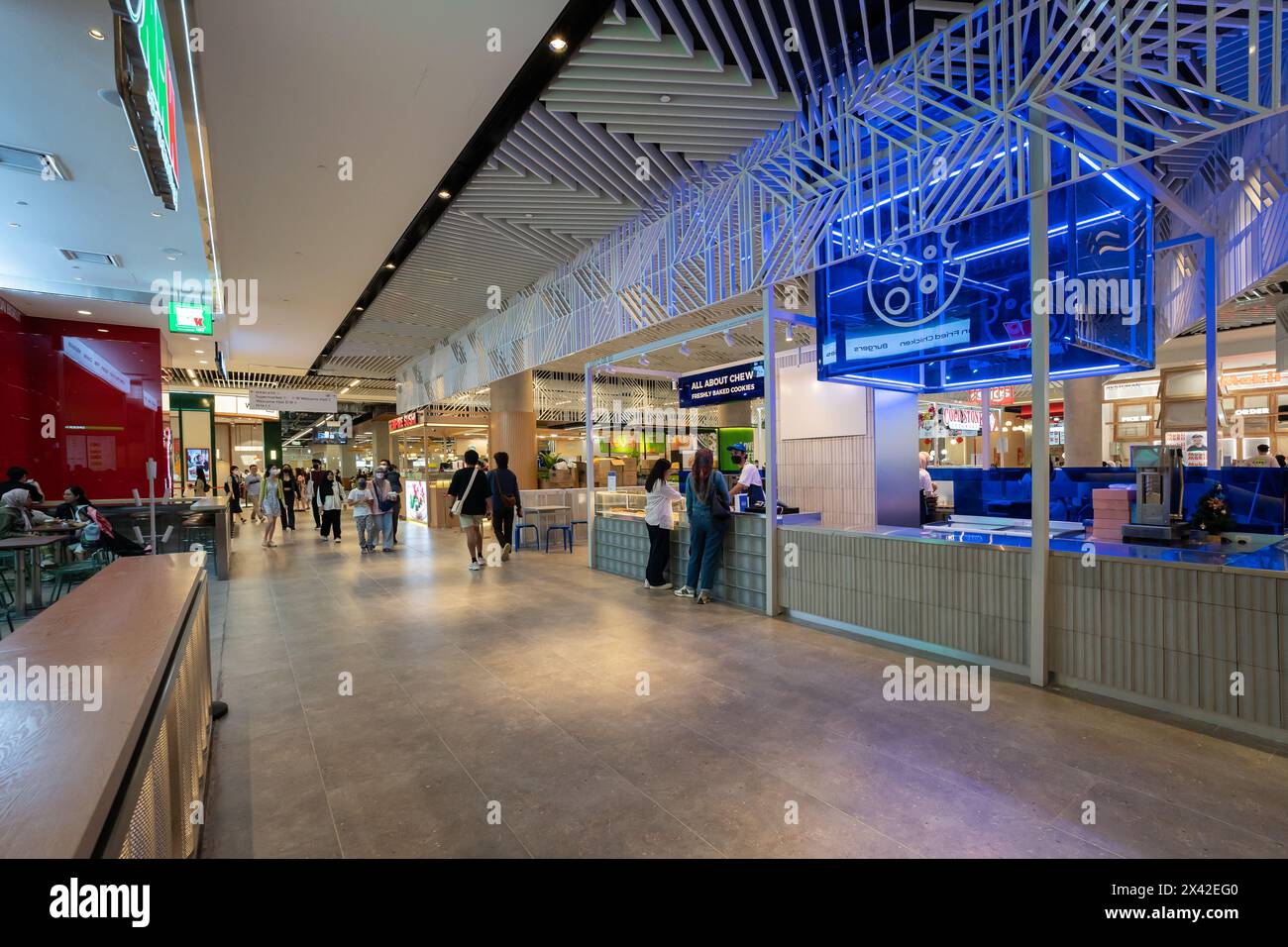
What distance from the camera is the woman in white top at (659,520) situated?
21.2ft

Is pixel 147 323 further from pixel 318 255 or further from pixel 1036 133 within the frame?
pixel 1036 133

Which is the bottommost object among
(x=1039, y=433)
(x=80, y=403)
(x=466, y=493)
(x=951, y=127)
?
(x=466, y=493)

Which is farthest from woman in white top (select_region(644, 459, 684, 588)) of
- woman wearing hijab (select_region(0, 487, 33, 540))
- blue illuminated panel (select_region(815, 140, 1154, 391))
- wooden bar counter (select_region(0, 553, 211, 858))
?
woman wearing hijab (select_region(0, 487, 33, 540))

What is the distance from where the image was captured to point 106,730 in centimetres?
120

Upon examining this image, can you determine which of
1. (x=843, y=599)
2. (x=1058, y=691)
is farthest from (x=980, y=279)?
(x=1058, y=691)

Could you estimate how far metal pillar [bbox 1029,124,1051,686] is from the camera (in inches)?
143

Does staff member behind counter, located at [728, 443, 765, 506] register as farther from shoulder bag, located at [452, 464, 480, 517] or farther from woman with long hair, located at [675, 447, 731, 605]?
shoulder bag, located at [452, 464, 480, 517]

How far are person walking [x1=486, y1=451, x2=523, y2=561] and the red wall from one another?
726 centimetres

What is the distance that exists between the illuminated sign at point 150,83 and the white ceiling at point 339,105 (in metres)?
0.43

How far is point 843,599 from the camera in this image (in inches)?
194

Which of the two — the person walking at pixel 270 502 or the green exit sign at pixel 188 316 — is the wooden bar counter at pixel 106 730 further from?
the person walking at pixel 270 502

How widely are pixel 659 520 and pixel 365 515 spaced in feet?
19.8

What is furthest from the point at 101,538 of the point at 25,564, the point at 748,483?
the point at 748,483

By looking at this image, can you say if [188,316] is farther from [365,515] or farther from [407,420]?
[407,420]
